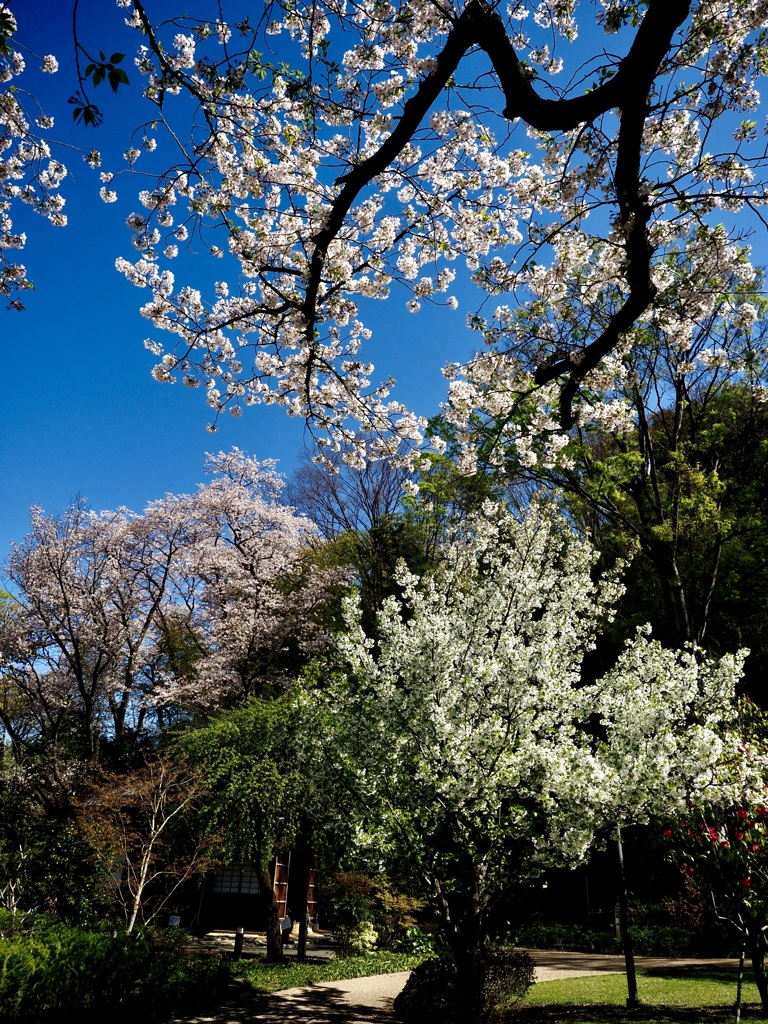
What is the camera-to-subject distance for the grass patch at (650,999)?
291 inches

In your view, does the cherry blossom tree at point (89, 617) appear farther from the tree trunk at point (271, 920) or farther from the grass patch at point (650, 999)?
the grass patch at point (650, 999)

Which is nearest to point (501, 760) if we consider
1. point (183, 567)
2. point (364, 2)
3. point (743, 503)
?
point (364, 2)

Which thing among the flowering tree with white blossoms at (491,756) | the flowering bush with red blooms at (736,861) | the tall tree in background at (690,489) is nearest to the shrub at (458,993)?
the flowering tree with white blossoms at (491,756)

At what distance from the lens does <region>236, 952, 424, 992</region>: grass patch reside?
10664 millimetres

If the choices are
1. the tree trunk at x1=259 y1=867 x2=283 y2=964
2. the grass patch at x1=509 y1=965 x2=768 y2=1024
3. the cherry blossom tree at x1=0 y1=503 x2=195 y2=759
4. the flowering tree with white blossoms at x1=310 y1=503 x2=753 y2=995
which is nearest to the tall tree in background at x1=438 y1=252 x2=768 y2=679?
the flowering tree with white blossoms at x1=310 y1=503 x2=753 y2=995

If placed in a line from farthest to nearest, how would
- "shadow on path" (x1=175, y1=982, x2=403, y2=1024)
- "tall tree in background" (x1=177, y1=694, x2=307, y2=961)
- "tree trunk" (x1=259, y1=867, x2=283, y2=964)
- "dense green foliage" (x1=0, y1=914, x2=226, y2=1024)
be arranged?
1. "tree trunk" (x1=259, y1=867, x2=283, y2=964)
2. "tall tree in background" (x1=177, y1=694, x2=307, y2=961)
3. "shadow on path" (x1=175, y1=982, x2=403, y2=1024)
4. "dense green foliage" (x1=0, y1=914, x2=226, y2=1024)

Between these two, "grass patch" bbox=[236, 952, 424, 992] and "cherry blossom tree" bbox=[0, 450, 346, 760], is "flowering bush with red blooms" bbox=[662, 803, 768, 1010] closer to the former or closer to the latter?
"grass patch" bbox=[236, 952, 424, 992]

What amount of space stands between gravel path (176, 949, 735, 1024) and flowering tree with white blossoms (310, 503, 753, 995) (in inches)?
121

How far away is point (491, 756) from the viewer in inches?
244

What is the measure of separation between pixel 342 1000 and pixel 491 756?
6.34 metres

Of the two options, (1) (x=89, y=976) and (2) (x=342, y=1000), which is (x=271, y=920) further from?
(1) (x=89, y=976)

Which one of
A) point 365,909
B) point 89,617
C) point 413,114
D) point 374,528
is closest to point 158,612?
point 89,617

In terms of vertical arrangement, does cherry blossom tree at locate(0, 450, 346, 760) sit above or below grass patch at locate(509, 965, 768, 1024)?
above

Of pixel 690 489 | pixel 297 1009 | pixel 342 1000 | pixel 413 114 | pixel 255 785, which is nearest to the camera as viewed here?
pixel 413 114
